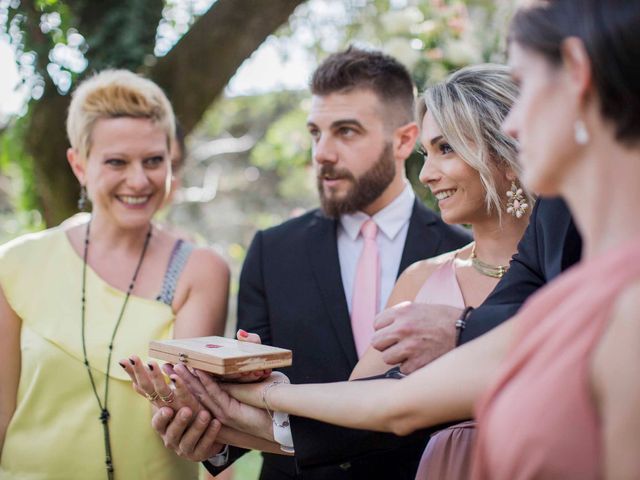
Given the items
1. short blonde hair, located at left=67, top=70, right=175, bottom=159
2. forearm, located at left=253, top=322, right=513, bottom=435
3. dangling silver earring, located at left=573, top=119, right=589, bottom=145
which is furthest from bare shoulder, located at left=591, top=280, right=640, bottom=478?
short blonde hair, located at left=67, top=70, right=175, bottom=159

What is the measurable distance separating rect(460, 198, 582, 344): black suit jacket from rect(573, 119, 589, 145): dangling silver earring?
0.71 metres

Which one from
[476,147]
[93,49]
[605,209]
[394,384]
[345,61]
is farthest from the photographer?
[93,49]

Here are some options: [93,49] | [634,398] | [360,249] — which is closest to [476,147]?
[360,249]

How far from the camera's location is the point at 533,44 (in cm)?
142

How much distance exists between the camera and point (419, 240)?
3.46 meters

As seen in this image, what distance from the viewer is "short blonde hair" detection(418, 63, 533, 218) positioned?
2721 mm

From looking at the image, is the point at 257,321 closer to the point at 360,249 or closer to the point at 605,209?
the point at 360,249

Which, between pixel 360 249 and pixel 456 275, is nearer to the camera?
pixel 456 275

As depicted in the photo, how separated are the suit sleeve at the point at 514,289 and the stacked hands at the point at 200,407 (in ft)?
2.39

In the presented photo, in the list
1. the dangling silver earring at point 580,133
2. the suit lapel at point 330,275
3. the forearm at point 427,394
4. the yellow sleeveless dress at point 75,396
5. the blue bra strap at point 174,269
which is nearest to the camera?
→ the dangling silver earring at point 580,133

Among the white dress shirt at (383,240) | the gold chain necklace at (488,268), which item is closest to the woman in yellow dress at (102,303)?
the white dress shirt at (383,240)

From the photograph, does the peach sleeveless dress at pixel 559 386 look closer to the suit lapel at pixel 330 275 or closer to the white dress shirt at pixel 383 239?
the suit lapel at pixel 330 275

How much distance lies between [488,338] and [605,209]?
0.44 m

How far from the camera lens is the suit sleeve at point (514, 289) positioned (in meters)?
2.09
